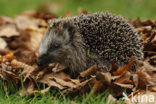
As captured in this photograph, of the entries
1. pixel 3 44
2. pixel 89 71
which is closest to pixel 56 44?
pixel 89 71

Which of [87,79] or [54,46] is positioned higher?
[54,46]

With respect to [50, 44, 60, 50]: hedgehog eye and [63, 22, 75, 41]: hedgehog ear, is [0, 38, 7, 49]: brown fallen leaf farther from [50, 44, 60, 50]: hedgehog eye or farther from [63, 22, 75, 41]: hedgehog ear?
[63, 22, 75, 41]: hedgehog ear

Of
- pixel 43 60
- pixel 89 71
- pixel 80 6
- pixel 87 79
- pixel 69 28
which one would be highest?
pixel 80 6

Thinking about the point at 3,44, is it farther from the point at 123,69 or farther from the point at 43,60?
the point at 123,69

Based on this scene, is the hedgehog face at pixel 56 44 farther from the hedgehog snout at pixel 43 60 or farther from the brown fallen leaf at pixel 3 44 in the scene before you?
the brown fallen leaf at pixel 3 44

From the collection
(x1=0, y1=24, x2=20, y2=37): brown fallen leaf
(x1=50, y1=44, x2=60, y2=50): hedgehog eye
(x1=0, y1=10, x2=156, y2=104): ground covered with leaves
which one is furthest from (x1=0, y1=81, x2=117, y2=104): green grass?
(x1=0, y1=24, x2=20, y2=37): brown fallen leaf

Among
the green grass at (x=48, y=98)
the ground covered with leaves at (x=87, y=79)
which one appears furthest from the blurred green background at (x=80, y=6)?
the green grass at (x=48, y=98)

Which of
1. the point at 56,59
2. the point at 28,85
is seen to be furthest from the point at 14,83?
the point at 56,59
